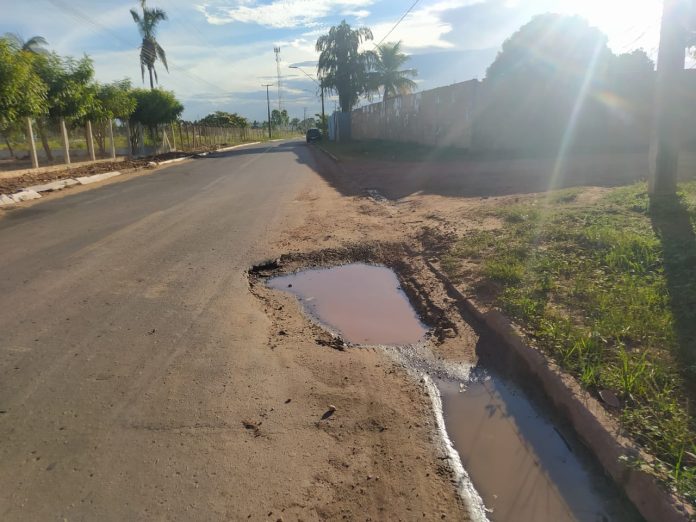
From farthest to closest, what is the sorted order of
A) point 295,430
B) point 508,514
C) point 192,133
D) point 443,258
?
point 192,133 < point 443,258 < point 295,430 < point 508,514

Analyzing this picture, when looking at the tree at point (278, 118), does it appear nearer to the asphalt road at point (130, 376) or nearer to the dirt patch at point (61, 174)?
the dirt patch at point (61, 174)

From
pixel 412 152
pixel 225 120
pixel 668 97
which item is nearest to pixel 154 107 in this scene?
pixel 412 152

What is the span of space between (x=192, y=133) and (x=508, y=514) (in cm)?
4637

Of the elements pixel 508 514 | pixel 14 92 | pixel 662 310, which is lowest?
pixel 508 514

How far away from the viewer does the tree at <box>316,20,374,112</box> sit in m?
47.7

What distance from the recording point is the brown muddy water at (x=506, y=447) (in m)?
2.52

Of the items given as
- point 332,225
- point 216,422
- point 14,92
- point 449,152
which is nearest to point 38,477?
point 216,422

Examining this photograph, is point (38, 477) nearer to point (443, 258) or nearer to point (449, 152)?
point (443, 258)

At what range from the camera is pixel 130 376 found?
369 centimetres

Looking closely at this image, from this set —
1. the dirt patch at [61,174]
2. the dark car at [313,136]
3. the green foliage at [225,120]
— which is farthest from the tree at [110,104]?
the green foliage at [225,120]

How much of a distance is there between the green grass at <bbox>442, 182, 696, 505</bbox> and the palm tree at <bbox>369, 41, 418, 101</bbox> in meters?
43.8

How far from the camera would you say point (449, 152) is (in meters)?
20.5

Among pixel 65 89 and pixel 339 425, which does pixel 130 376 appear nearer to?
pixel 339 425

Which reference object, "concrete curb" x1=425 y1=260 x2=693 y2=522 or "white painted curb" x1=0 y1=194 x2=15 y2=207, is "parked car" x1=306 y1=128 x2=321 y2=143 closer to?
"white painted curb" x1=0 y1=194 x2=15 y2=207
